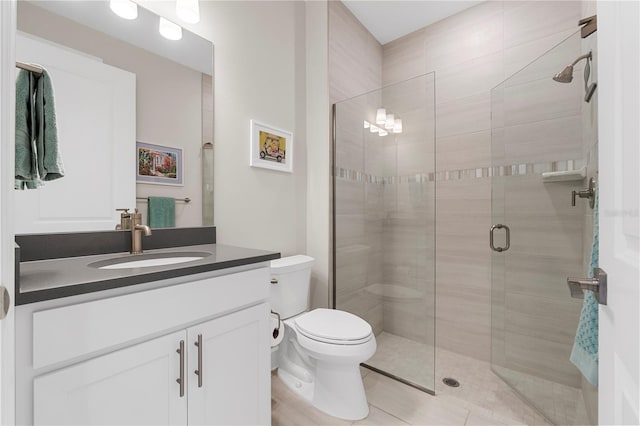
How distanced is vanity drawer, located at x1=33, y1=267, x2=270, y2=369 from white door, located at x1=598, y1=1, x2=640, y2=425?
1.02 meters

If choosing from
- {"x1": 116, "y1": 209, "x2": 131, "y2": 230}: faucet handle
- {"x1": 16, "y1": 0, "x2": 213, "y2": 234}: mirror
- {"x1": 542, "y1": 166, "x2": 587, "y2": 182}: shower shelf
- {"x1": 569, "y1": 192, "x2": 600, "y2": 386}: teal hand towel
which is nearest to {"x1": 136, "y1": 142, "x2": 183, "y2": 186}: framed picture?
{"x1": 16, "y1": 0, "x2": 213, "y2": 234}: mirror

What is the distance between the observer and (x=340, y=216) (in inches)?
87.4

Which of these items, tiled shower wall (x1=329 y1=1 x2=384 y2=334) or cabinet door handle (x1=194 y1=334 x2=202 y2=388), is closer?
cabinet door handle (x1=194 y1=334 x2=202 y2=388)

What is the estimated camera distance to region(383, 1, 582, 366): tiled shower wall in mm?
2088

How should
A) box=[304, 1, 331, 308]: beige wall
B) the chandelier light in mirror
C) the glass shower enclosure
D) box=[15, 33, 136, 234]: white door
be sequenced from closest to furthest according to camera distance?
box=[15, 33, 136, 234]: white door
the glass shower enclosure
the chandelier light in mirror
box=[304, 1, 331, 308]: beige wall

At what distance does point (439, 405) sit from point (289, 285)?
1.09 meters

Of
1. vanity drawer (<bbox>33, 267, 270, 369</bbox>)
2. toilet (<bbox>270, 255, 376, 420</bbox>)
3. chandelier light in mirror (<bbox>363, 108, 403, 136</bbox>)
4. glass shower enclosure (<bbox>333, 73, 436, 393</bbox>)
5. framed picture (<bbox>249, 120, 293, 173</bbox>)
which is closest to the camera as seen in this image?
vanity drawer (<bbox>33, 267, 270, 369</bbox>)

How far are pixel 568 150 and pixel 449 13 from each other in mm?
1469

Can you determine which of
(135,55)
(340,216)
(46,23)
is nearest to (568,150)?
(340,216)

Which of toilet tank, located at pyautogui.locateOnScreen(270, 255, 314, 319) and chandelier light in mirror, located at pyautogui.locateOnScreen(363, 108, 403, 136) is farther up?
chandelier light in mirror, located at pyautogui.locateOnScreen(363, 108, 403, 136)

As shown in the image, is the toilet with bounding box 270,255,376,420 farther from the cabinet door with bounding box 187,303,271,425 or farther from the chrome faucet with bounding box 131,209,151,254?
the chrome faucet with bounding box 131,209,151,254

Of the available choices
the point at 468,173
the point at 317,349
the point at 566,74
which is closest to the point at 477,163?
the point at 468,173

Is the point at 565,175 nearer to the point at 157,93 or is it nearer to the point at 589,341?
the point at 589,341

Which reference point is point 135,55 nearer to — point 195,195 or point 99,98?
point 99,98
